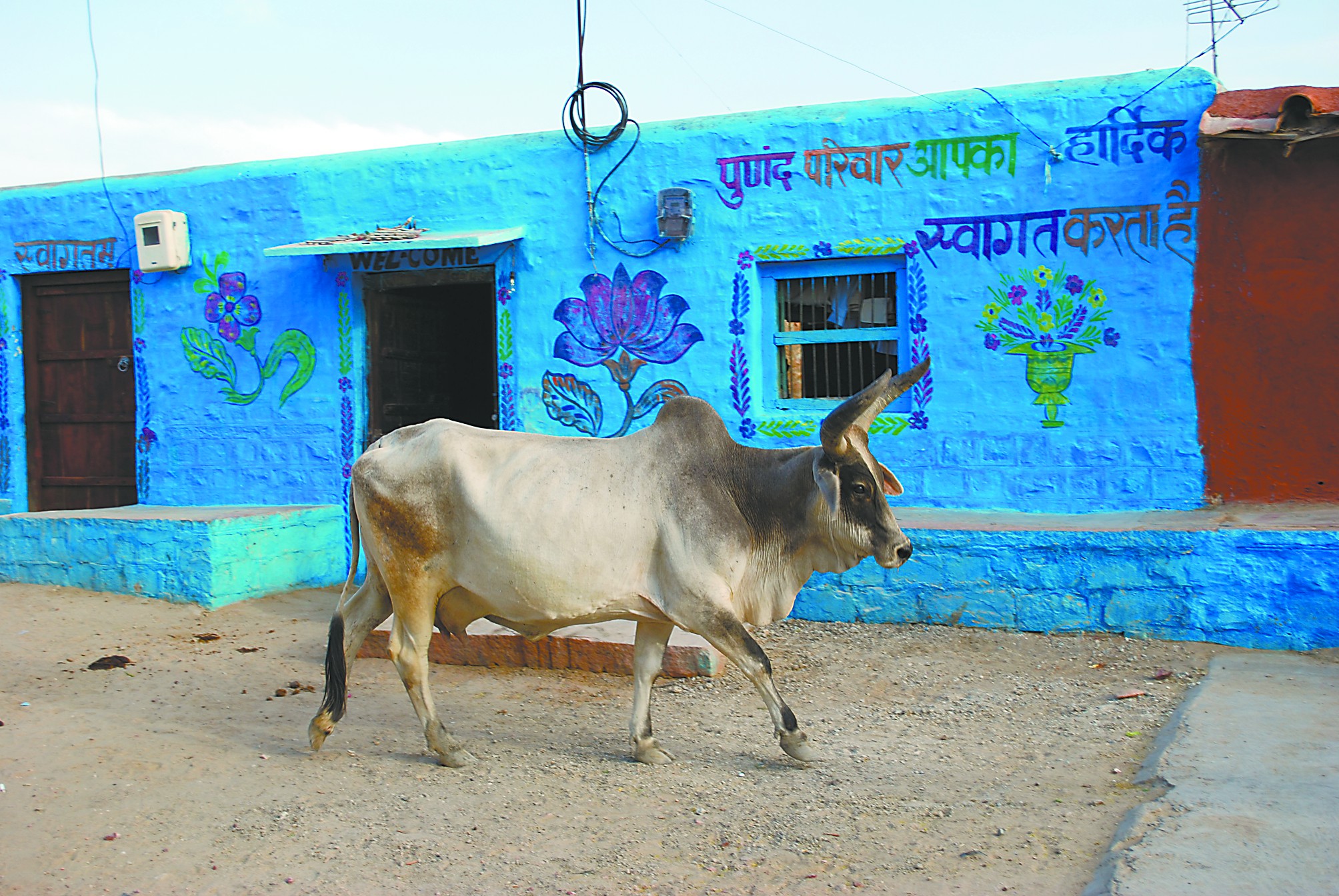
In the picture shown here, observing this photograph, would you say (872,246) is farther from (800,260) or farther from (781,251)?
(781,251)

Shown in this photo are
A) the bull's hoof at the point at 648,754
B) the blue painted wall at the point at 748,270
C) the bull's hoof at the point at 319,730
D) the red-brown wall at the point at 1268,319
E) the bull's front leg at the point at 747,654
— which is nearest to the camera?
the bull's front leg at the point at 747,654

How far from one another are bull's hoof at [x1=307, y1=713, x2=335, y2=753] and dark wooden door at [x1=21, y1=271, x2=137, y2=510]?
5.69 m

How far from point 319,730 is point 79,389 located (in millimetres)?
6230

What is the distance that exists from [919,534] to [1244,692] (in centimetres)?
199

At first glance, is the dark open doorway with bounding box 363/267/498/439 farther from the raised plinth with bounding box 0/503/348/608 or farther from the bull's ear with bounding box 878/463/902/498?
the bull's ear with bounding box 878/463/902/498

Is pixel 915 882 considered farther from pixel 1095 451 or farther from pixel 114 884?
pixel 1095 451

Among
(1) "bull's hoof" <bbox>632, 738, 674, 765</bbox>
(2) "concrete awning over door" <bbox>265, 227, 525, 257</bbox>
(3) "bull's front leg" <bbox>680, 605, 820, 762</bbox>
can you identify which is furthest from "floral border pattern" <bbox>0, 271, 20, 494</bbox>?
(3) "bull's front leg" <bbox>680, 605, 820, 762</bbox>

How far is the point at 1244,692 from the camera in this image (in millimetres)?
4926

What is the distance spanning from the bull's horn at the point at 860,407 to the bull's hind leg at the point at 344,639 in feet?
6.74

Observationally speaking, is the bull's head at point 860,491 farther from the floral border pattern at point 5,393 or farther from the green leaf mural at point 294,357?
the floral border pattern at point 5,393

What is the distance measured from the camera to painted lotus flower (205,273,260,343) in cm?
857

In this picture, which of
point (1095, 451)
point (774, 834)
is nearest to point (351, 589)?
point (774, 834)

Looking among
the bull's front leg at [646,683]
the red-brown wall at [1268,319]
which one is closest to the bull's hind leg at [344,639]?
the bull's front leg at [646,683]

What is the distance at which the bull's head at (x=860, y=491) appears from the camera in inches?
162
